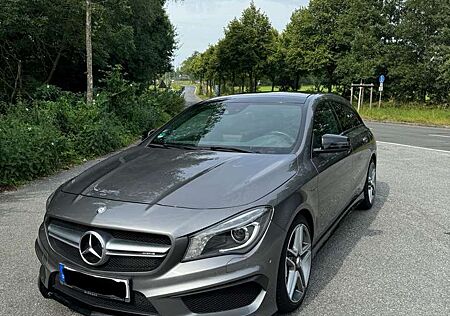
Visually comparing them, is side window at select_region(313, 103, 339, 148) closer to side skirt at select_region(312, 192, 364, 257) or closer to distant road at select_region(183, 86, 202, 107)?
side skirt at select_region(312, 192, 364, 257)

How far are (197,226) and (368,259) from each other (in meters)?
2.35

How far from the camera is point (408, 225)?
5.36 m

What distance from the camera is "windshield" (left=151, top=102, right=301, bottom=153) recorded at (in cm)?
386

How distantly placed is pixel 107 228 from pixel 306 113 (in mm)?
2289

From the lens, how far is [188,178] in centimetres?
313

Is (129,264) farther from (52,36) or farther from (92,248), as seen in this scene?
(52,36)

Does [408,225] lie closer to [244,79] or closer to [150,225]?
[150,225]

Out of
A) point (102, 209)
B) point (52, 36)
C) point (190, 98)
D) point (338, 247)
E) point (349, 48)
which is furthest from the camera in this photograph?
point (190, 98)

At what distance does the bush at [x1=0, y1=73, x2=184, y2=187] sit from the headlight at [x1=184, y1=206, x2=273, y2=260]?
5.80m

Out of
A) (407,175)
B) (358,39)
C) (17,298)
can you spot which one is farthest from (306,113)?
(358,39)

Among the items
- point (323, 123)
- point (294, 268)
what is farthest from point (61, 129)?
point (294, 268)

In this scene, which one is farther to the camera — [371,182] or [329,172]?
[371,182]

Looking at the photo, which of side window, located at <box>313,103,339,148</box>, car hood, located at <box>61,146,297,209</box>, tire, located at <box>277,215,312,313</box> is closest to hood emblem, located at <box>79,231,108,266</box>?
car hood, located at <box>61,146,297,209</box>

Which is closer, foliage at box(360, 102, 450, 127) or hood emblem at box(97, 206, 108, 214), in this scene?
hood emblem at box(97, 206, 108, 214)
